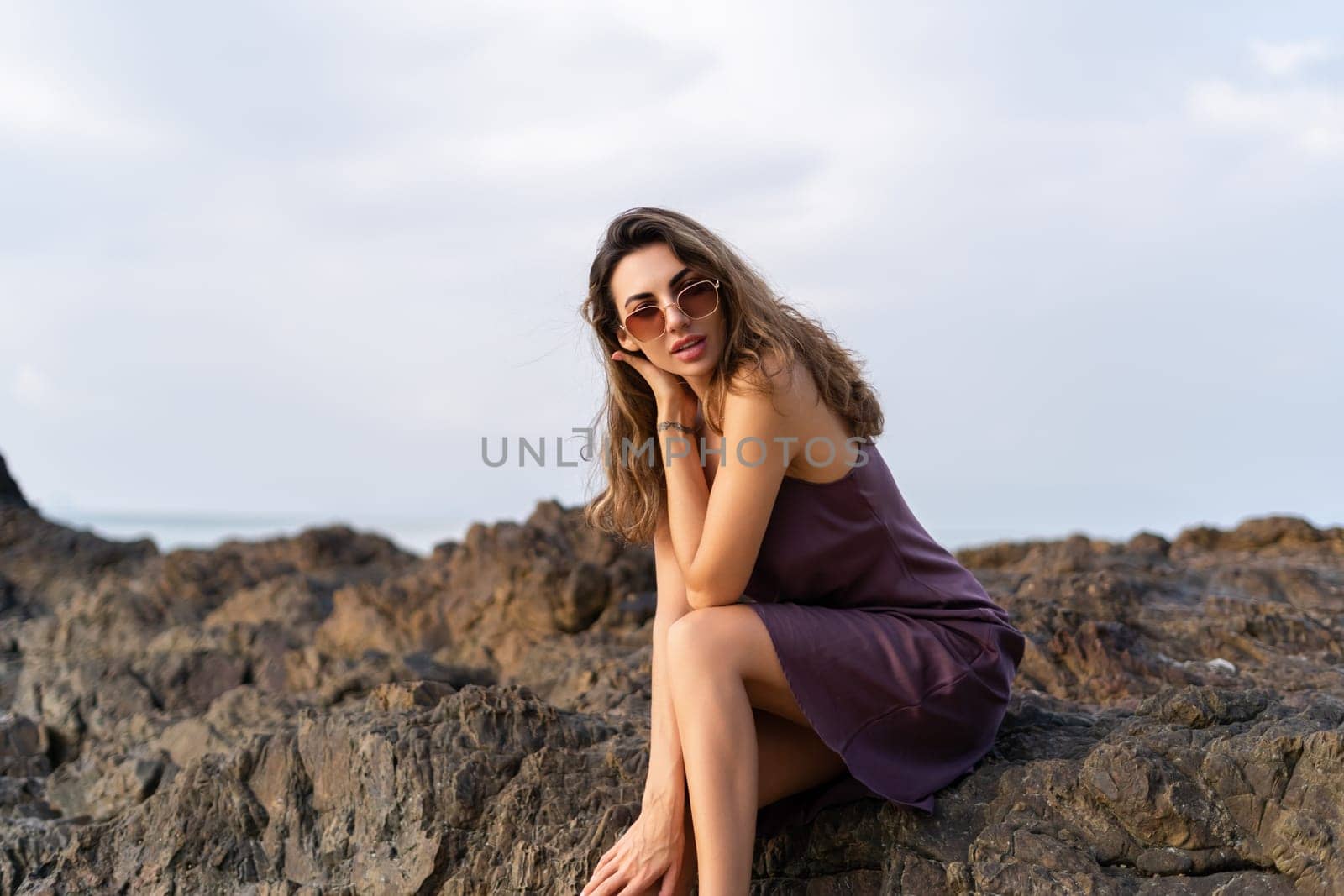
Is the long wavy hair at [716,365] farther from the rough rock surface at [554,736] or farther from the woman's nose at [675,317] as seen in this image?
the rough rock surface at [554,736]

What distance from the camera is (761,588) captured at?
137 inches

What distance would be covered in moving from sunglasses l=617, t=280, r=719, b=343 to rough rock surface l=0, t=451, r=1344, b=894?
4.45ft

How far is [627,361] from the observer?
364cm

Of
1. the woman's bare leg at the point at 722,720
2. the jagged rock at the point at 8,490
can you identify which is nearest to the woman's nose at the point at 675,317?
the woman's bare leg at the point at 722,720

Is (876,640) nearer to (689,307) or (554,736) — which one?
(689,307)

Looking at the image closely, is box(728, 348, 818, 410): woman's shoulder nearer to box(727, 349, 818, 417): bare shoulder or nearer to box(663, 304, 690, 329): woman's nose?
box(727, 349, 818, 417): bare shoulder

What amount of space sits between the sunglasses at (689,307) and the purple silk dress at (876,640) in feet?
1.73

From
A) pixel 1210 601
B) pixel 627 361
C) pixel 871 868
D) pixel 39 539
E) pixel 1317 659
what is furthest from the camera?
pixel 39 539

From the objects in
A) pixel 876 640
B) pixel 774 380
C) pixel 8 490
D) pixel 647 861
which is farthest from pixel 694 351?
pixel 8 490

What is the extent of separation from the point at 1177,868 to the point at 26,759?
19.4 ft

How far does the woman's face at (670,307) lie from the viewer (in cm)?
338

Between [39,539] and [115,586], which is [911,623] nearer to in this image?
[115,586]

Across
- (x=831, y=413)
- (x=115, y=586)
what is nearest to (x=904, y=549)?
(x=831, y=413)

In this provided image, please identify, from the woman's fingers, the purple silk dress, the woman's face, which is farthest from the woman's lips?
the woman's fingers
